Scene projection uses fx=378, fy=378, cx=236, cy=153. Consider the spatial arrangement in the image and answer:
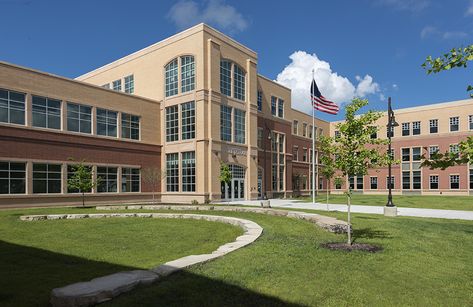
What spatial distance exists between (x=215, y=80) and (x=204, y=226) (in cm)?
2447

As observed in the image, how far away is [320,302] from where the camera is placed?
19.5 feet

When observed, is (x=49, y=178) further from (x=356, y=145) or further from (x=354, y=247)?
(x=354, y=247)

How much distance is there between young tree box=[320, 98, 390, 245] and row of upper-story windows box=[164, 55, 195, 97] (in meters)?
28.6

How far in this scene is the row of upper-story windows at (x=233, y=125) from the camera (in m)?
39.1

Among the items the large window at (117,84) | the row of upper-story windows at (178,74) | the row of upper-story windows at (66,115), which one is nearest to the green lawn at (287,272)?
the row of upper-story windows at (66,115)

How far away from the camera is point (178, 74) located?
3934 cm

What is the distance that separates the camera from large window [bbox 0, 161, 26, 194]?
27906 mm

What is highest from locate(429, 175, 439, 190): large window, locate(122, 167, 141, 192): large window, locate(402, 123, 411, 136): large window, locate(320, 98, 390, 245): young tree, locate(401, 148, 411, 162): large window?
locate(402, 123, 411, 136): large window

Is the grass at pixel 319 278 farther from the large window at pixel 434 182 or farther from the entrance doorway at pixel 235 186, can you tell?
the large window at pixel 434 182

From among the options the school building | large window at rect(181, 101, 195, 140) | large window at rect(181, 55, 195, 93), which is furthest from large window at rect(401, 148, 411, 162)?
large window at rect(181, 55, 195, 93)

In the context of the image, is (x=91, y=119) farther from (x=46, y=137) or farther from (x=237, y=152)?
(x=237, y=152)

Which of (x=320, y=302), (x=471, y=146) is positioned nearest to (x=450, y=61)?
(x=471, y=146)

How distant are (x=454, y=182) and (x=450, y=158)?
6268cm

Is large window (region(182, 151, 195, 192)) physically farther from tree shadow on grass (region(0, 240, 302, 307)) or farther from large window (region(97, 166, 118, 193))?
tree shadow on grass (region(0, 240, 302, 307))
